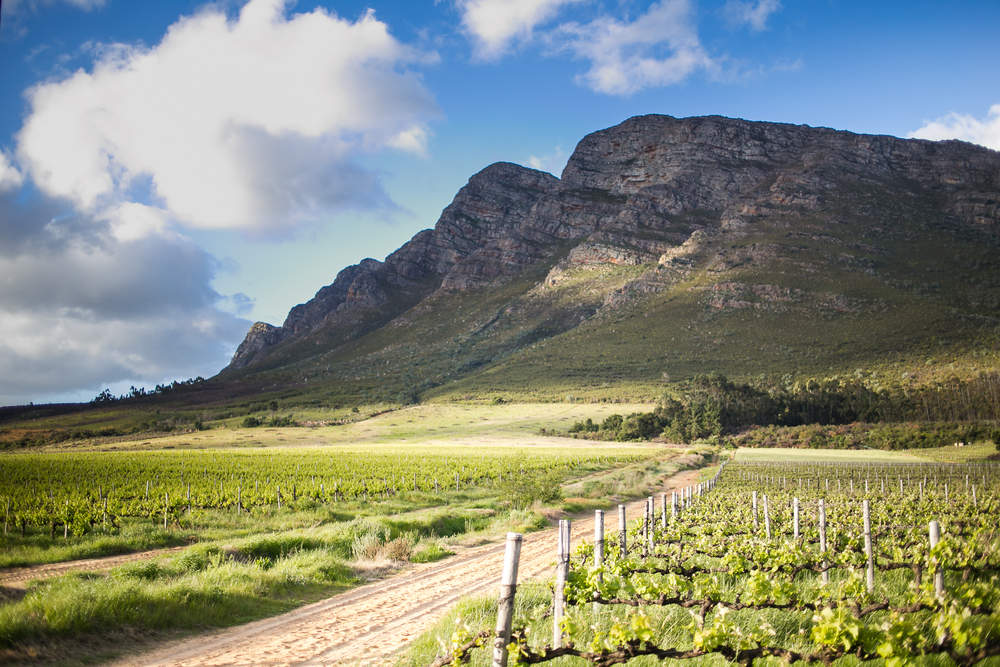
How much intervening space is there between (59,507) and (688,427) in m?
63.0

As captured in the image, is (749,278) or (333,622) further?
(749,278)

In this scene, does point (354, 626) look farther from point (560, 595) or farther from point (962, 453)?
point (962, 453)

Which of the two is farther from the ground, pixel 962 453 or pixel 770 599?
pixel 770 599

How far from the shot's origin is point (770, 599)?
17.6ft

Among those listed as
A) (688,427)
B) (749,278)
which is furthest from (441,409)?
(749,278)

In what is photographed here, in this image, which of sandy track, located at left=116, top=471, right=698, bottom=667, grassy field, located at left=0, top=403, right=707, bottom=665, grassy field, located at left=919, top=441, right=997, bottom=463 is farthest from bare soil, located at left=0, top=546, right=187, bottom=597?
grassy field, located at left=919, top=441, right=997, bottom=463

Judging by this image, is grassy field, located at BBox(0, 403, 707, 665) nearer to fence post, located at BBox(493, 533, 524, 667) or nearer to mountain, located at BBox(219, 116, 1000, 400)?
fence post, located at BBox(493, 533, 524, 667)

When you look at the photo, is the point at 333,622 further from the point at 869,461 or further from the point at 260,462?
the point at 869,461

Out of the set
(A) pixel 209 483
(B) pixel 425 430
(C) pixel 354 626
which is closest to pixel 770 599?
(C) pixel 354 626

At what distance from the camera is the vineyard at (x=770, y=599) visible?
12.4 ft

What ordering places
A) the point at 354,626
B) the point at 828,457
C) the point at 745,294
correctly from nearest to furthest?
the point at 354,626 < the point at 828,457 < the point at 745,294

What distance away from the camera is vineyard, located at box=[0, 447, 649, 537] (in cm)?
1766

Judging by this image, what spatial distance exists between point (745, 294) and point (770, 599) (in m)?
111

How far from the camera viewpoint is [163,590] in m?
8.38
